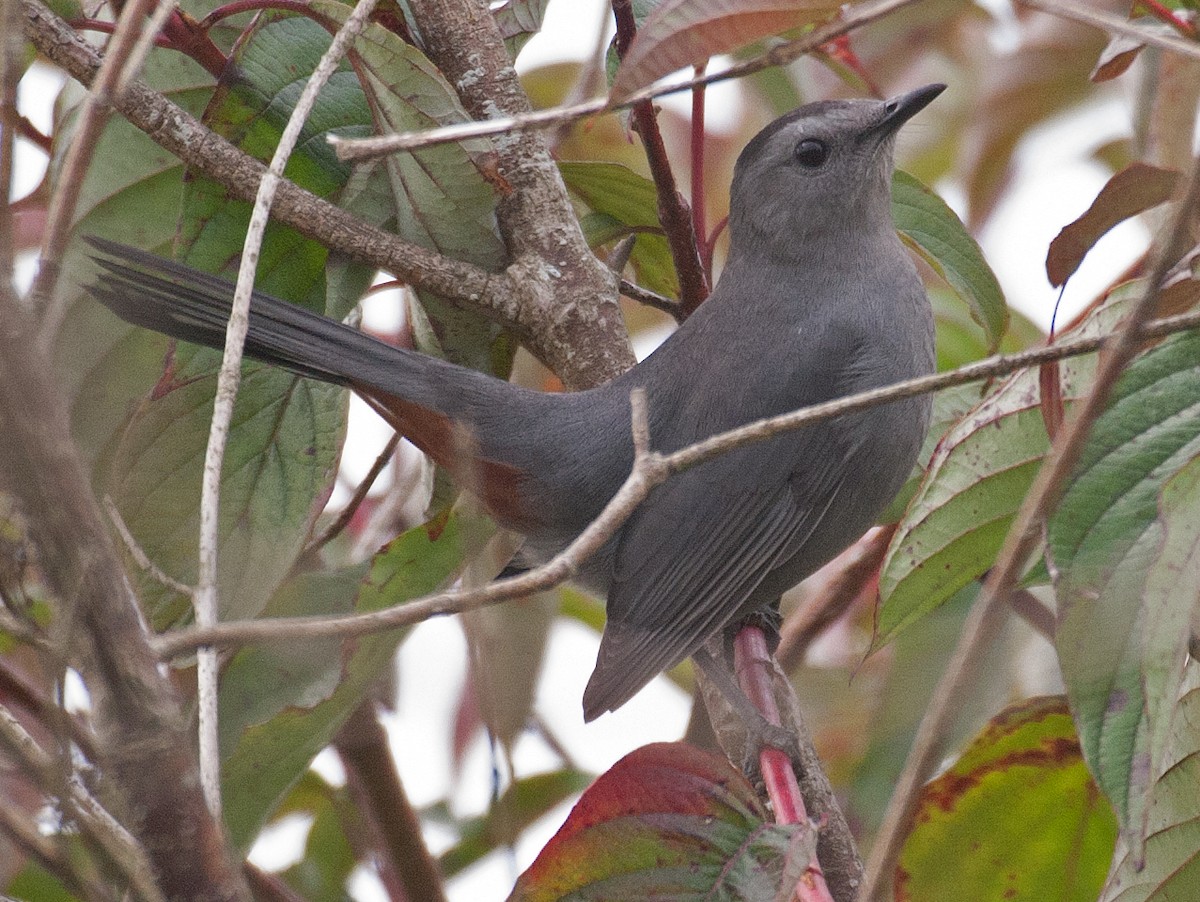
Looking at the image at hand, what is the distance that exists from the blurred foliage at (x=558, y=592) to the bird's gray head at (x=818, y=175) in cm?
13

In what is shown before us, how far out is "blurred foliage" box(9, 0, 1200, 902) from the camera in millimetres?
1785

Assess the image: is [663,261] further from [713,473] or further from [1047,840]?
[1047,840]

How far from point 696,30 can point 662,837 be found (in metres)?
1.10

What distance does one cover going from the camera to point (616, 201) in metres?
2.69

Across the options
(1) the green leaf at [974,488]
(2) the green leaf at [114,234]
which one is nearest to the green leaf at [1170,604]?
(1) the green leaf at [974,488]

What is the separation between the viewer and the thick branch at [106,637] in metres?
1.13

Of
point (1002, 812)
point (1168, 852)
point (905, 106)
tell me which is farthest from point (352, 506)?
point (905, 106)

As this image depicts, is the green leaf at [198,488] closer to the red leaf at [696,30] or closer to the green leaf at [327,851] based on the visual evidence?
the green leaf at [327,851]

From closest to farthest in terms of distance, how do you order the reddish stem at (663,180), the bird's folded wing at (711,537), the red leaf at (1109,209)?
the red leaf at (1109,209) < the reddish stem at (663,180) < the bird's folded wing at (711,537)

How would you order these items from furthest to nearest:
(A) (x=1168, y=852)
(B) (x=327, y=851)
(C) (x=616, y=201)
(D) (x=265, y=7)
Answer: (B) (x=327, y=851) < (C) (x=616, y=201) < (D) (x=265, y=7) < (A) (x=1168, y=852)

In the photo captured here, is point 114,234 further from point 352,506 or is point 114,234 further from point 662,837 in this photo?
point 662,837

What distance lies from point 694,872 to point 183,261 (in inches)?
54.1

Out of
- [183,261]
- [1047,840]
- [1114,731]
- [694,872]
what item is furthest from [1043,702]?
[183,261]

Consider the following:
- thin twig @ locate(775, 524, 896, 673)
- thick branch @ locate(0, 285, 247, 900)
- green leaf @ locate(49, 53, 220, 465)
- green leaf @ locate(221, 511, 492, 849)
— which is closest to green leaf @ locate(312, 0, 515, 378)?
green leaf @ locate(49, 53, 220, 465)
